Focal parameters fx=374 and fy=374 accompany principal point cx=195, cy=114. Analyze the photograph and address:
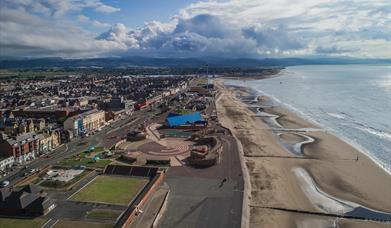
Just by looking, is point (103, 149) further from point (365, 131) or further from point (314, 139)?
point (365, 131)

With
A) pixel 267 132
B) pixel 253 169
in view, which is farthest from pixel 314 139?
pixel 253 169

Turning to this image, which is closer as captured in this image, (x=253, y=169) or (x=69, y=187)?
(x=69, y=187)

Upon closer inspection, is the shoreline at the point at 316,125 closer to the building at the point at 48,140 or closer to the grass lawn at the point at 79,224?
the grass lawn at the point at 79,224

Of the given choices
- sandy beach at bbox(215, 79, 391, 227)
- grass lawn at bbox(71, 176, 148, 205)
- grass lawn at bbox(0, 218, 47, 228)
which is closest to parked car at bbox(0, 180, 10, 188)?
grass lawn at bbox(71, 176, 148, 205)

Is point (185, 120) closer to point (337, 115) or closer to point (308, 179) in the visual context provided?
point (308, 179)

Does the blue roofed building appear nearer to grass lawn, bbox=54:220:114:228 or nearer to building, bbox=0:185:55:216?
building, bbox=0:185:55:216
